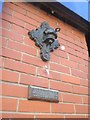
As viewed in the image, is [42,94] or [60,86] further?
[60,86]

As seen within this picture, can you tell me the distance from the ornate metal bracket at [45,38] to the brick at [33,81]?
15cm

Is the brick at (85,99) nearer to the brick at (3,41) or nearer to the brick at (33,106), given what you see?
the brick at (33,106)

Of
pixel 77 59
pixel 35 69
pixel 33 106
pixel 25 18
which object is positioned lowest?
pixel 33 106

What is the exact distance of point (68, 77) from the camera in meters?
1.48

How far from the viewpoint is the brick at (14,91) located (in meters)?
1.07

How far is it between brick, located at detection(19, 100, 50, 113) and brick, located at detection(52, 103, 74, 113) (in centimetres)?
6

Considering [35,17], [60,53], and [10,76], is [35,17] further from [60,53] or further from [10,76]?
[10,76]

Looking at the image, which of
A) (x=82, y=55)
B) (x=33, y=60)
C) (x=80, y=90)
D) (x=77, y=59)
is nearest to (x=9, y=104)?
(x=33, y=60)

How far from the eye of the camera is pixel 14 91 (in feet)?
3.62

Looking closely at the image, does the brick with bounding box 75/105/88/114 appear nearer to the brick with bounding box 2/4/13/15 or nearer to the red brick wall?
the red brick wall

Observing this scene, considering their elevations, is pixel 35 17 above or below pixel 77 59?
above

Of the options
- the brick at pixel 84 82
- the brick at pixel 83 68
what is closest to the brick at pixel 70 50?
the brick at pixel 83 68

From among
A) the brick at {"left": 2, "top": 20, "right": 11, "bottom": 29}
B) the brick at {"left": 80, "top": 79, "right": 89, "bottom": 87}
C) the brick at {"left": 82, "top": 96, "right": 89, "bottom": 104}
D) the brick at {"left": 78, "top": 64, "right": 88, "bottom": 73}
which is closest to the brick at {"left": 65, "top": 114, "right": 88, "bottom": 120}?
the brick at {"left": 82, "top": 96, "right": 89, "bottom": 104}

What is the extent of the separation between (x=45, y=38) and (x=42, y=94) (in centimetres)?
40
